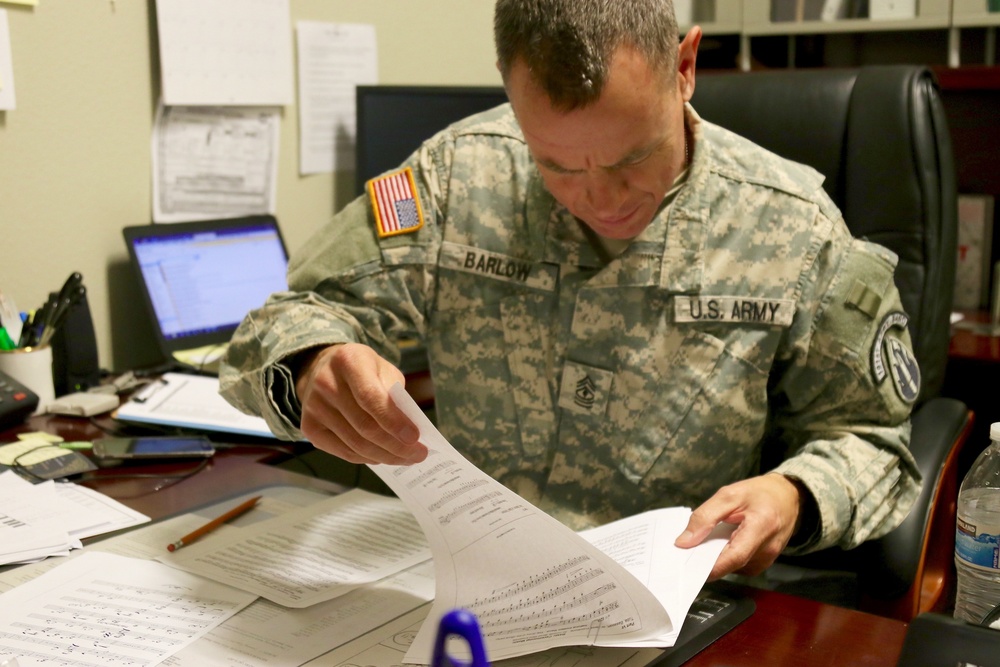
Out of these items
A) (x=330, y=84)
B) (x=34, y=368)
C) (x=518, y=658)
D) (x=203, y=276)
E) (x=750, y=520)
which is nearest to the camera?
(x=518, y=658)

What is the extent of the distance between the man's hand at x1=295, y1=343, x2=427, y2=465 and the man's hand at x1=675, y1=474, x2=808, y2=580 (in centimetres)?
26

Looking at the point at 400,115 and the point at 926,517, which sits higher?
the point at 400,115

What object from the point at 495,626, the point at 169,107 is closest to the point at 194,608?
the point at 495,626

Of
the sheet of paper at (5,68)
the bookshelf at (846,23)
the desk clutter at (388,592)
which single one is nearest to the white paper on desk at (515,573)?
the desk clutter at (388,592)

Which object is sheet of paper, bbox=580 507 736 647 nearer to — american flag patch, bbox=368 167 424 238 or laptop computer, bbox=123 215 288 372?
american flag patch, bbox=368 167 424 238

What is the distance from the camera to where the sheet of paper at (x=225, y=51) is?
1.65 metres

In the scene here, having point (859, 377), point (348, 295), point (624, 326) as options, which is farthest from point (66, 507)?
point (859, 377)

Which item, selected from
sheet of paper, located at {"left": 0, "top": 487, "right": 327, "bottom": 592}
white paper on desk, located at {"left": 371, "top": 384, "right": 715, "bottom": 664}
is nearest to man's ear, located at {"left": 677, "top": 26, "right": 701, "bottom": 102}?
white paper on desk, located at {"left": 371, "top": 384, "right": 715, "bottom": 664}

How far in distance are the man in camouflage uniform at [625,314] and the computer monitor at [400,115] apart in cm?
70

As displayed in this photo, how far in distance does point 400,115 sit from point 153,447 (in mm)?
919

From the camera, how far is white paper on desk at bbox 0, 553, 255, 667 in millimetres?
806

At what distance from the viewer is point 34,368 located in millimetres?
1420

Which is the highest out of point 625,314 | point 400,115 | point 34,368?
point 400,115

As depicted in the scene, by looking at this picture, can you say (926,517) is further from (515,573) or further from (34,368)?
(34,368)
